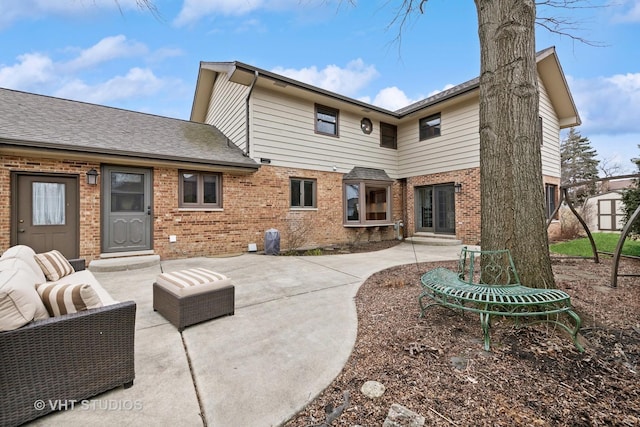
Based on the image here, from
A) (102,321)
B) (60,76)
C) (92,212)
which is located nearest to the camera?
(102,321)

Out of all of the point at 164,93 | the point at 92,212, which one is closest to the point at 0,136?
the point at 92,212

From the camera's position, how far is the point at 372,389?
1953 millimetres

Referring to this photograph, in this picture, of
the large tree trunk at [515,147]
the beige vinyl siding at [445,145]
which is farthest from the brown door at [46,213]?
the beige vinyl siding at [445,145]

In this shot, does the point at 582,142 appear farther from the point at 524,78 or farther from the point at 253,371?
the point at 253,371

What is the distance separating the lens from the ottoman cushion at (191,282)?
3064 mm

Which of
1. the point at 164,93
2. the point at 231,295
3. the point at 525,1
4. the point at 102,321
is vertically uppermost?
the point at 164,93

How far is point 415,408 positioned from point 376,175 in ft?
32.0

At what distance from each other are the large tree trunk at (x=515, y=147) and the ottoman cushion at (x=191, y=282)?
131 inches

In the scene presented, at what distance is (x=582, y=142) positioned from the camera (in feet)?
101

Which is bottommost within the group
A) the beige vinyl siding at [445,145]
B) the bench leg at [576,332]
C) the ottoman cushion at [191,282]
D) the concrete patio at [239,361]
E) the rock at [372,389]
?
the concrete patio at [239,361]

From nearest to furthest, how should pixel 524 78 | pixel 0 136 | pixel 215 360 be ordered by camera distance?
pixel 215 360, pixel 524 78, pixel 0 136

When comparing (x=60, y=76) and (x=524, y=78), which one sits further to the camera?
(x=60, y=76)

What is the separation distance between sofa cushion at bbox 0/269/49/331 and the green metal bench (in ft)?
10.7

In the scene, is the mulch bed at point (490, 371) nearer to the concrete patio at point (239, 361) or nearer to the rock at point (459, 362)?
the rock at point (459, 362)
